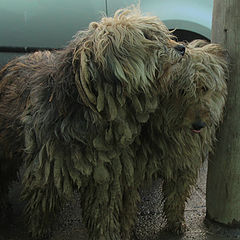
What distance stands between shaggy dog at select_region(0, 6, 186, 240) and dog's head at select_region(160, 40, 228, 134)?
89 millimetres

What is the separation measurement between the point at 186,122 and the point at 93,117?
58 centimetres

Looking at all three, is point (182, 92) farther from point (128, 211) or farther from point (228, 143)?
point (128, 211)

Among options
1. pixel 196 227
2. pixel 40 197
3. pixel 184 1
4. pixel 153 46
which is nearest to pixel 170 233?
pixel 196 227

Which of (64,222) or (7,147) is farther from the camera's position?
(64,222)

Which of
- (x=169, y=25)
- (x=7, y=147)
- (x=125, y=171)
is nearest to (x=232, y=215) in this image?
(x=125, y=171)

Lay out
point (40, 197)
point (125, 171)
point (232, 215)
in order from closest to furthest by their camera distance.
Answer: point (125, 171)
point (40, 197)
point (232, 215)

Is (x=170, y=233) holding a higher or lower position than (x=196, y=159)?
lower

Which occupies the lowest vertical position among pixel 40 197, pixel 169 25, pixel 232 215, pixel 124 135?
pixel 232 215

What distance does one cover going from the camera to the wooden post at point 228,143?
9.00 ft

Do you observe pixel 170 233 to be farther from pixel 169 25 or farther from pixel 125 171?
pixel 169 25

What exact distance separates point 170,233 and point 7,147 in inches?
61.2

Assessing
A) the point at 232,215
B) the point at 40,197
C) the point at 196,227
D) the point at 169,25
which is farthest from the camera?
the point at 169,25

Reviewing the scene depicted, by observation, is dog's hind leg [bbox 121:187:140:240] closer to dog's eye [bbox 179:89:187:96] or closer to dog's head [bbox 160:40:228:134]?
dog's head [bbox 160:40:228:134]

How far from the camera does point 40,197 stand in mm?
2602
